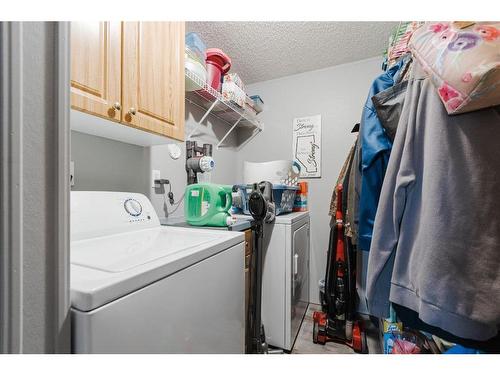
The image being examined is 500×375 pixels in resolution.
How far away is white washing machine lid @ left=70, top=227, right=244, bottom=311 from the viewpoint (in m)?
0.46

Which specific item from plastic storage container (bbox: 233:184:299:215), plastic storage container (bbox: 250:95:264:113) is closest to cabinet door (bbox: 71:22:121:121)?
plastic storage container (bbox: 233:184:299:215)

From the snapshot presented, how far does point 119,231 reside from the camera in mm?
1054

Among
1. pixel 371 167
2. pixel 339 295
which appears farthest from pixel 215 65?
pixel 339 295

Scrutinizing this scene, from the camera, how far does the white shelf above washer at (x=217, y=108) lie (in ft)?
5.38

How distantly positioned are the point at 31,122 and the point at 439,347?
5.55ft

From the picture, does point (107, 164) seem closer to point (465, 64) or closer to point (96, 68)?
point (96, 68)

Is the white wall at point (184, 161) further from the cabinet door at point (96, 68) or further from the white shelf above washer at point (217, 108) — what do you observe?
the cabinet door at point (96, 68)

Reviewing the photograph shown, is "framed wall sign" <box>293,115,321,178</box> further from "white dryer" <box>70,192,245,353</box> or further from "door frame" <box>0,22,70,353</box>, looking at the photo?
"door frame" <box>0,22,70,353</box>

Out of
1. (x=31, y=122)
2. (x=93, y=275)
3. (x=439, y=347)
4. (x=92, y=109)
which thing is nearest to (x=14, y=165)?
(x=31, y=122)

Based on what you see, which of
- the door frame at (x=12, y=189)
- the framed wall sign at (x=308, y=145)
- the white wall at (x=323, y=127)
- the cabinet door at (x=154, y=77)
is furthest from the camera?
the framed wall sign at (x=308, y=145)

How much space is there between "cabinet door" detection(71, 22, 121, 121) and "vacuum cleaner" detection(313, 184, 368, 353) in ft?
5.67

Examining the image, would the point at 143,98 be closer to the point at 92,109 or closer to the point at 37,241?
the point at 92,109

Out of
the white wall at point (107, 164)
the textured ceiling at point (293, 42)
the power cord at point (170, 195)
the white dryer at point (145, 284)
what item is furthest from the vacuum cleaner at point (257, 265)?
the textured ceiling at point (293, 42)

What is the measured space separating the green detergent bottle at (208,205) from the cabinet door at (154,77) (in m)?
0.34
